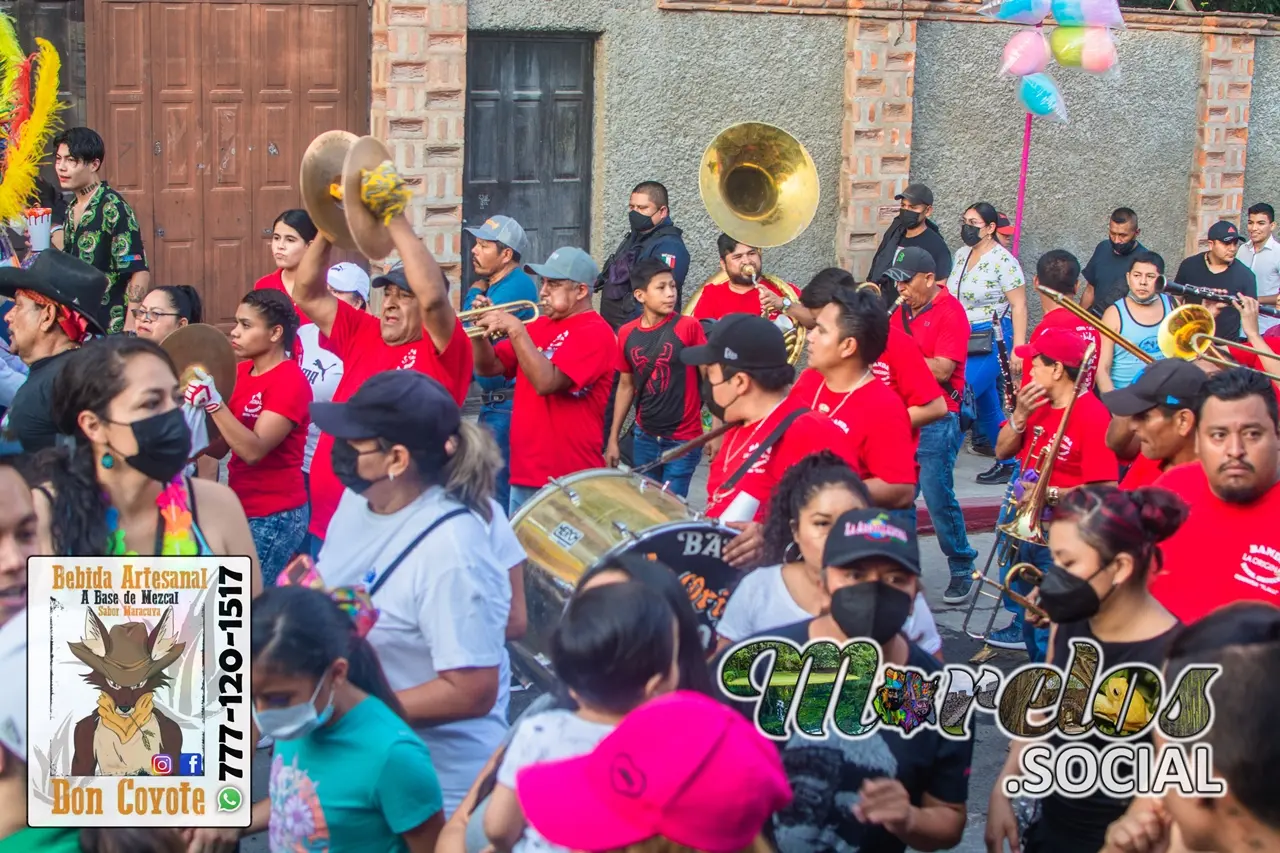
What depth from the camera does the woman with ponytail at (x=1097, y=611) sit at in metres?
3.70

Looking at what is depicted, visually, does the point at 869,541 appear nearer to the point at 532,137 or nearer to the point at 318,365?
the point at 318,365

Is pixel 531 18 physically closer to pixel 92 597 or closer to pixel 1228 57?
pixel 1228 57

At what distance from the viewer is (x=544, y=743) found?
3078mm

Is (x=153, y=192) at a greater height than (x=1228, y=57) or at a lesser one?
lesser

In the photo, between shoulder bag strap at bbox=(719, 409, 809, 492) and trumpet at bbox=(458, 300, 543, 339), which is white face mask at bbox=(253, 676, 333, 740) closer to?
shoulder bag strap at bbox=(719, 409, 809, 492)

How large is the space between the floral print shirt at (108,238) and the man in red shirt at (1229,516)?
5990 millimetres

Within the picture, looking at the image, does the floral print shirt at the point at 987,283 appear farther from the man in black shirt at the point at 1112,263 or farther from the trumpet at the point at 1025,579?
the trumpet at the point at 1025,579

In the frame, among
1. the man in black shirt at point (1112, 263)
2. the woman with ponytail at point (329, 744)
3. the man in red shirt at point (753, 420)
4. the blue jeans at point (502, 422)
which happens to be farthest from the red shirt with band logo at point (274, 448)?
the man in black shirt at point (1112, 263)

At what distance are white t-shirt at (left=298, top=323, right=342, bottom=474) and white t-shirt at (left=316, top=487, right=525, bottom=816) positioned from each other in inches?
123

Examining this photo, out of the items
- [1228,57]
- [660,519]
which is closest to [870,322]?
[660,519]

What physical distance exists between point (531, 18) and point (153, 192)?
9.16ft

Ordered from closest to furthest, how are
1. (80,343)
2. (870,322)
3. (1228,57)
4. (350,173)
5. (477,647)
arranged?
(477,647)
(350,173)
(80,343)
(870,322)
(1228,57)

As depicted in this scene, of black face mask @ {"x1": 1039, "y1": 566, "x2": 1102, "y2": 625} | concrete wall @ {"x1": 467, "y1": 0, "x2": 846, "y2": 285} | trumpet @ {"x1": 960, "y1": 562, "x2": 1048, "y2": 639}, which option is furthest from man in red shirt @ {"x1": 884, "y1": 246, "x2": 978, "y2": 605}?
black face mask @ {"x1": 1039, "y1": 566, "x2": 1102, "y2": 625}

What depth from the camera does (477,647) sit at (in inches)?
153
